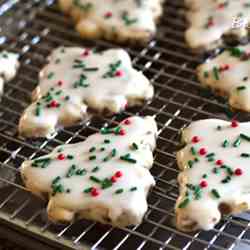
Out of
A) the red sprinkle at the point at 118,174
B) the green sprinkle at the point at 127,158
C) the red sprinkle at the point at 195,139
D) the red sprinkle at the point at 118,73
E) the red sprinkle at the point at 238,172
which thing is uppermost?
the red sprinkle at the point at 118,73

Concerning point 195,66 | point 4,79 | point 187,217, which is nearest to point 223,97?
point 195,66

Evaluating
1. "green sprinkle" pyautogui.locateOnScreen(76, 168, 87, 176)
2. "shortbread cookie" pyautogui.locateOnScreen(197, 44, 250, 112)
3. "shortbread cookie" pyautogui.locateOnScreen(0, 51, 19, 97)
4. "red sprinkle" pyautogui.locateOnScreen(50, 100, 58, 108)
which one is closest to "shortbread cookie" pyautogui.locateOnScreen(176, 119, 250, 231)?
"shortbread cookie" pyautogui.locateOnScreen(197, 44, 250, 112)

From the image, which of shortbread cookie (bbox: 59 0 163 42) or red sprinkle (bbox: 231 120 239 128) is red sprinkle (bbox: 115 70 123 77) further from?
red sprinkle (bbox: 231 120 239 128)

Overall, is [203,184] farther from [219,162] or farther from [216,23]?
[216,23]

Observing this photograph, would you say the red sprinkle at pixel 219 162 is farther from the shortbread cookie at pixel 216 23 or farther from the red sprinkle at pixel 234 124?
the shortbread cookie at pixel 216 23

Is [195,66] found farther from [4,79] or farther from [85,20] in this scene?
[4,79]

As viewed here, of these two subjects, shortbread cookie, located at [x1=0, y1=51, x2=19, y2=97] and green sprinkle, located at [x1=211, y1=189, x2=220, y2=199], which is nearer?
green sprinkle, located at [x1=211, y1=189, x2=220, y2=199]

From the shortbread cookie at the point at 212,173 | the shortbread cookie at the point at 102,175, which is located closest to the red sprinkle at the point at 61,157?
the shortbread cookie at the point at 102,175
